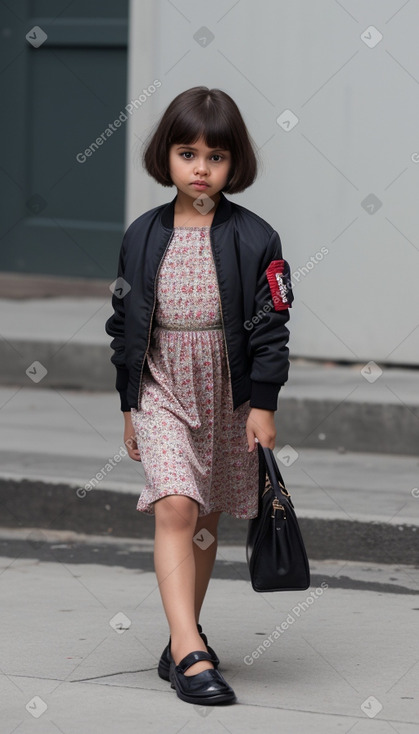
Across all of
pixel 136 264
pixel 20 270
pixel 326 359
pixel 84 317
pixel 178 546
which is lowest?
pixel 20 270

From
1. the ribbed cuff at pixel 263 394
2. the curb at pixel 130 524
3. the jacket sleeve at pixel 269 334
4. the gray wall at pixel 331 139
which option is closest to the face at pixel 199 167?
the jacket sleeve at pixel 269 334

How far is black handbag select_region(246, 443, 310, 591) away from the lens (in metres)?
3.92

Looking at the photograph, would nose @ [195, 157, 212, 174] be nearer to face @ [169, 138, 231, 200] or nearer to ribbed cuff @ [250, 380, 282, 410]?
face @ [169, 138, 231, 200]

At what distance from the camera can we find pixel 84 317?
8609mm

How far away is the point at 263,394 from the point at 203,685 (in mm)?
771

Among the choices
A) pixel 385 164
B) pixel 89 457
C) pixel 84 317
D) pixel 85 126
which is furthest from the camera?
pixel 85 126

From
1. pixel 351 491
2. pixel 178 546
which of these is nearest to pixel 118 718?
pixel 178 546

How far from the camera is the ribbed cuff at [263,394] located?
393cm

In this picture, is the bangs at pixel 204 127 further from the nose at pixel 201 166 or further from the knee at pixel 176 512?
the knee at pixel 176 512

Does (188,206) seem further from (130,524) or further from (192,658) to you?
(130,524)

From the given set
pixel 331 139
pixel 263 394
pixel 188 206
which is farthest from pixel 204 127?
pixel 331 139

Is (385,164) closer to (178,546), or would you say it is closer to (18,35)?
(18,35)

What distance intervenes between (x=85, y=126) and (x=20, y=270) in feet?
3.56

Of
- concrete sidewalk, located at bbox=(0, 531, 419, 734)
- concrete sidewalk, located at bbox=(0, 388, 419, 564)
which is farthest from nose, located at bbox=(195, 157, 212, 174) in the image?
concrete sidewalk, located at bbox=(0, 388, 419, 564)
